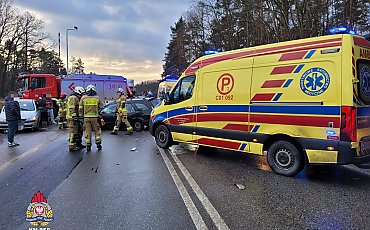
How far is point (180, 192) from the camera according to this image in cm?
470

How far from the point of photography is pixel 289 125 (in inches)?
218

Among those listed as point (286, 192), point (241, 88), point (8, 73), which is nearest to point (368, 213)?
point (286, 192)

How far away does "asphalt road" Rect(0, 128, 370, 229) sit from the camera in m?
3.66

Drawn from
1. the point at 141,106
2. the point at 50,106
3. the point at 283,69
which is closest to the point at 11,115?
the point at 141,106

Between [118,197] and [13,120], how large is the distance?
21.7ft

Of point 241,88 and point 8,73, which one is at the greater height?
point 8,73

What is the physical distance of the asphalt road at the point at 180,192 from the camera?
3662 millimetres

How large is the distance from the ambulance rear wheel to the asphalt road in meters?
0.17

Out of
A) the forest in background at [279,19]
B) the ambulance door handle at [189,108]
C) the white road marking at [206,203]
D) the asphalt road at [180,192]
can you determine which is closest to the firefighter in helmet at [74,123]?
the asphalt road at [180,192]

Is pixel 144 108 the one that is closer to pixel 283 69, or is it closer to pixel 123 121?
pixel 123 121

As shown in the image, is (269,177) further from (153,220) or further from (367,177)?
(153,220)

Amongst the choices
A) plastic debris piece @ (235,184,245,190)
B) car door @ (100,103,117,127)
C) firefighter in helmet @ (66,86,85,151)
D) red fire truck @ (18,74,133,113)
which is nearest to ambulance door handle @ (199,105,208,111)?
plastic debris piece @ (235,184,245,190)

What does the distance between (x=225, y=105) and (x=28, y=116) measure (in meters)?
9.95

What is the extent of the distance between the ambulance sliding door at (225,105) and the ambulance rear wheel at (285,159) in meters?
0.61
